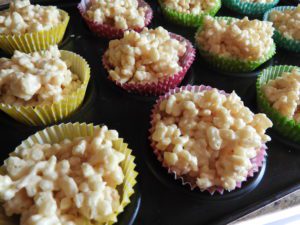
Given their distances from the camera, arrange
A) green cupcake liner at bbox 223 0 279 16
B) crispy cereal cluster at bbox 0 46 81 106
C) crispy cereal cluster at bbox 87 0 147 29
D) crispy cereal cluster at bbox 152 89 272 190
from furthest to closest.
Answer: green cupcake liner at bbox 223 0 279 16 < crispy cereal cluster at bbox 87 0 147 29 < crispy cereal cluster at bbox 0 46 81 106 < crispy cereal cluster at bbox 152 89 272 190

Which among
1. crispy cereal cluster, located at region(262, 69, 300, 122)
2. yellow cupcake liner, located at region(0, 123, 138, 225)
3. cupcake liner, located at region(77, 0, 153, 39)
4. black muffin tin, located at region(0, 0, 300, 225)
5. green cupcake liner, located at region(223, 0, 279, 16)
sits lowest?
black muffin tin, located at region(0, 0, 300, 225)

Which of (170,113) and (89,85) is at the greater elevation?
(170,113)

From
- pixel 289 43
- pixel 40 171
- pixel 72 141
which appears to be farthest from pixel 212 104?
pixel 289 43

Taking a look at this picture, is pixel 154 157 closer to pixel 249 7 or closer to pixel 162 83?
pixel 162 83

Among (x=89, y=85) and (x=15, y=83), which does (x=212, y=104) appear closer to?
(x=89, y=85)

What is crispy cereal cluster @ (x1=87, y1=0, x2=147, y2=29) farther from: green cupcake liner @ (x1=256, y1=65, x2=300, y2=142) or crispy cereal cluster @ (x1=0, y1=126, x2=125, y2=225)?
crispy cereal cluster @ (x1=0, y1=126, x2=125, y2=225)

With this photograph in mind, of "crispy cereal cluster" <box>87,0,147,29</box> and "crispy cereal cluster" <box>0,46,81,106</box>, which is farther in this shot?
"crispy cereal cluster" <box>87,0,147,29</box>

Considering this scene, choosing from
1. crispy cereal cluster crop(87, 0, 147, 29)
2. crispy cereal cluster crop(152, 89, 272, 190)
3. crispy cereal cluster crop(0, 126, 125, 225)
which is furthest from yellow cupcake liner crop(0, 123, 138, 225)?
crispy cereal cluster crop(87, 0, 147, 29)
